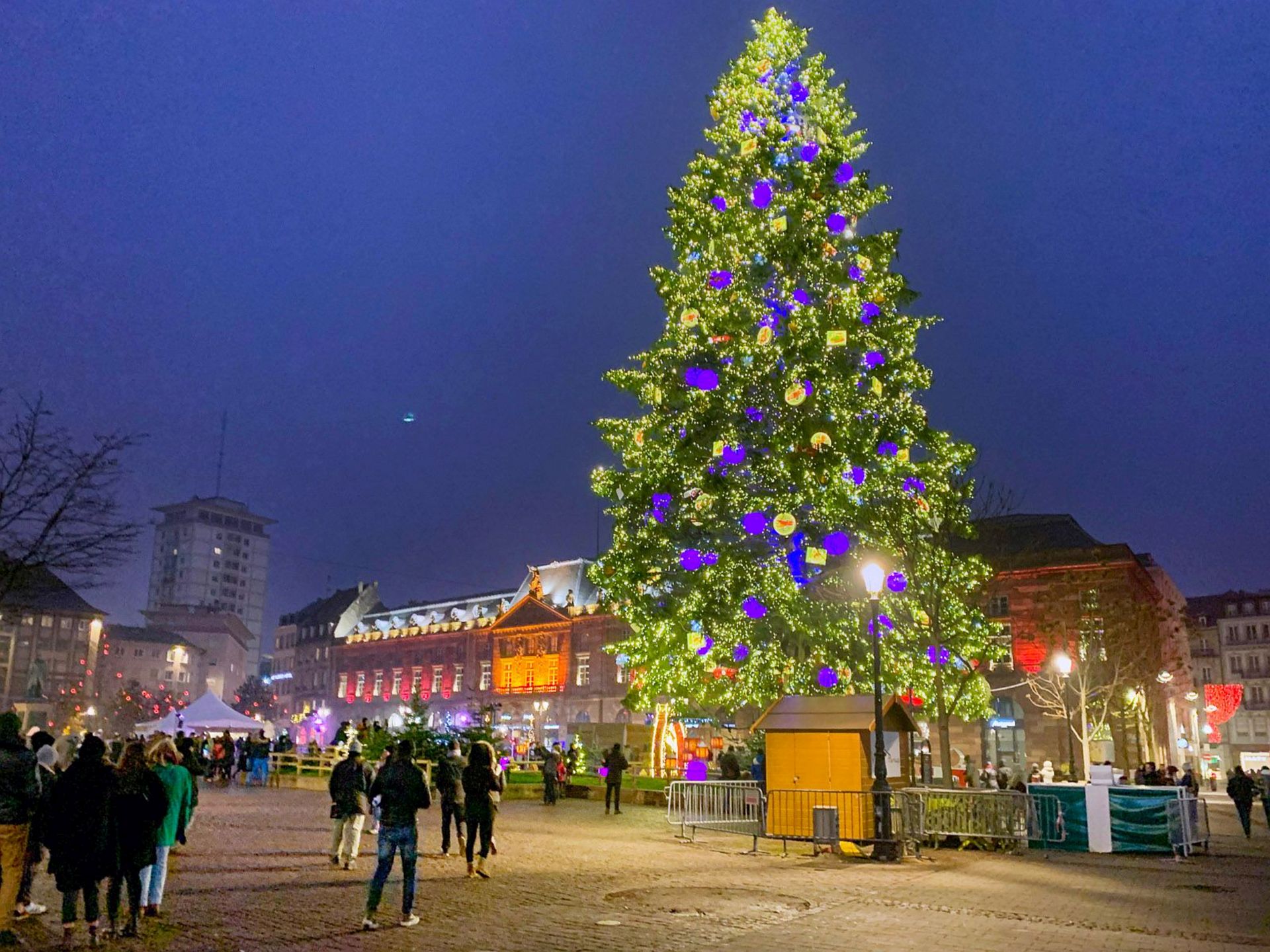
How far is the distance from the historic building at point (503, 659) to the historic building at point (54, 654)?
24171 mm

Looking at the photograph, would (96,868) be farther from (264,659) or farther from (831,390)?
(264,659)

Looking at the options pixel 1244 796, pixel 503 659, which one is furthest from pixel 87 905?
pixel 503 659

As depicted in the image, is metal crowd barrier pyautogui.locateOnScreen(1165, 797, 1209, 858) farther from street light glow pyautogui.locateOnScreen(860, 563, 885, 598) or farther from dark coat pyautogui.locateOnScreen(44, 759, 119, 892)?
dark coat pyautogui.locateOnScreen(44, 759, 119, 892)

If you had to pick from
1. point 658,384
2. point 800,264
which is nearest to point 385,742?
point 658,384

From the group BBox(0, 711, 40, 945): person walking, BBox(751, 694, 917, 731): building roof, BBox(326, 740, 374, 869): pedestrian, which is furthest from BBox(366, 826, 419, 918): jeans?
BBox(751, 694, 917, 731): building roof

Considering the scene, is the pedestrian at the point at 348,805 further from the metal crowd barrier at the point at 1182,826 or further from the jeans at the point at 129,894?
the metal crowd barrier at the point at 1182,826

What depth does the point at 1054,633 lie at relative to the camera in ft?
143

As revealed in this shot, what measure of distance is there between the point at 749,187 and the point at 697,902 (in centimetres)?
2026

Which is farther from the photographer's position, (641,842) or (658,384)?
(658,384)

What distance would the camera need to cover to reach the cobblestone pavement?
984 centimetres

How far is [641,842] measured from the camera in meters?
19.4

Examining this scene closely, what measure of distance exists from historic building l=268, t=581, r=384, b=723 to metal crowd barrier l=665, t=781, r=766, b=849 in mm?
99325

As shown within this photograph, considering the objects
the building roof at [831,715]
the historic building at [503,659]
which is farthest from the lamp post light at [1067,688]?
the historic building at [503,659]

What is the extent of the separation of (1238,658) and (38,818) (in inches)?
4162
